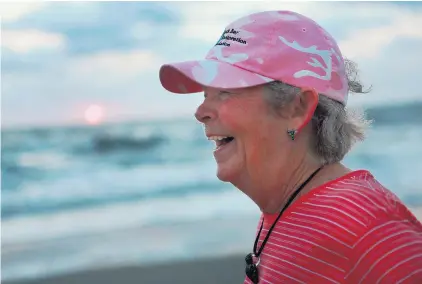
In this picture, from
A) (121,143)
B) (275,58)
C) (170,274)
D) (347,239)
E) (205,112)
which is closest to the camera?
(347,239)

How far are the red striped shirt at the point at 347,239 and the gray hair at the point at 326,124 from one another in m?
0.14

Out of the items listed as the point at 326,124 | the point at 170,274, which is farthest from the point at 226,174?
the point at 170,274

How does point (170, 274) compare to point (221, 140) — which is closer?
point (221, 140)

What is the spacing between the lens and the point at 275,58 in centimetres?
179

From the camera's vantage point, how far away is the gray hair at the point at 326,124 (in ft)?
5.94

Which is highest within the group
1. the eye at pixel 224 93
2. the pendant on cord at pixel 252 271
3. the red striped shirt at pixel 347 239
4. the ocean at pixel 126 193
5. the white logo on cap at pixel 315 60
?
the white logo on cap at pixel 315 60

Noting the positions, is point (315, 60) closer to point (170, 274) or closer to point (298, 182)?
point (298, 182)

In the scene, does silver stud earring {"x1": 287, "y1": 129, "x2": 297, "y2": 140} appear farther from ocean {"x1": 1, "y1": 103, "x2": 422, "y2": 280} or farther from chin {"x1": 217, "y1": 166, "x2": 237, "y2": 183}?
ocean {"x1": 1, "y1": 103, "x2": 422, "y2": 280}

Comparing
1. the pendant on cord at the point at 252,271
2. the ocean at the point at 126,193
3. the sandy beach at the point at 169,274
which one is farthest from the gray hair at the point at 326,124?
the ocean at the point at 126,193

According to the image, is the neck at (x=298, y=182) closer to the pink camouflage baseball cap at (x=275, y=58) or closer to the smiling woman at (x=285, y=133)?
the smiling woman at (x=285, y=133)

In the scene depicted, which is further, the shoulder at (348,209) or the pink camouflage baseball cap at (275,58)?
the pink camouflage baseball cap at (275,58)

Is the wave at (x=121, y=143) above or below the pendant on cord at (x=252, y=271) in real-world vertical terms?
below

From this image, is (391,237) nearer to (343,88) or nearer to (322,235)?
(322,235)

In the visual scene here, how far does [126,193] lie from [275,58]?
7221 millimetres
